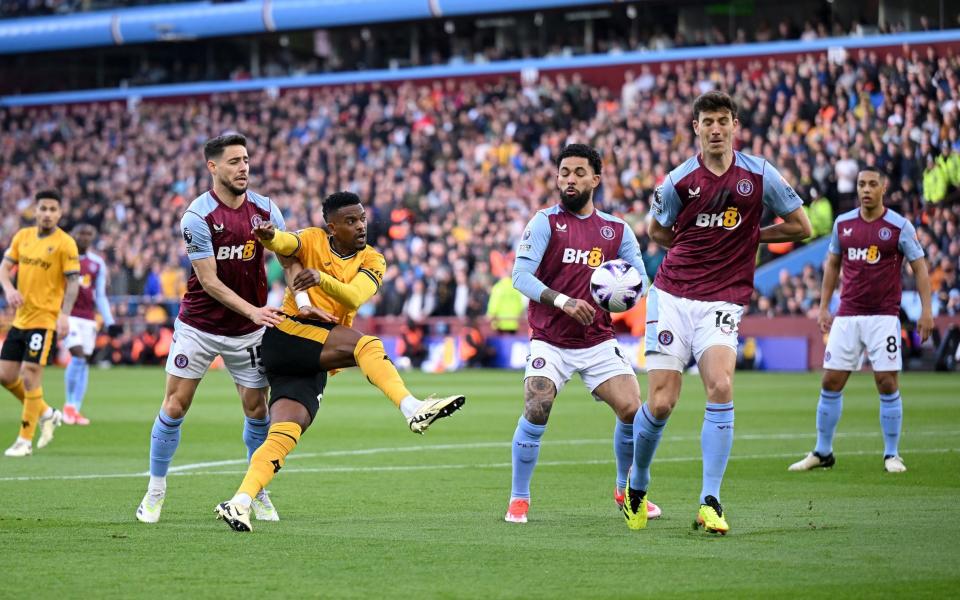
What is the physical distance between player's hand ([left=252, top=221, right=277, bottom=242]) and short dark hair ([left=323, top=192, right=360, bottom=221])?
42 centimetres

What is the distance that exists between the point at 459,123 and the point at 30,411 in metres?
27.4

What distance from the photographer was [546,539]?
8.17 meters

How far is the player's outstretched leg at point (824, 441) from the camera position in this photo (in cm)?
1236

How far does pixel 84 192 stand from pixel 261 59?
9194 mm

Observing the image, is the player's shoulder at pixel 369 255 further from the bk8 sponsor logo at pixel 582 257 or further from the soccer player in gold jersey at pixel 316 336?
the bk8 sponsor logo at pixel 582 257

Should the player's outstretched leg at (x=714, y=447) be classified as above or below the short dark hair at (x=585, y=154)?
below

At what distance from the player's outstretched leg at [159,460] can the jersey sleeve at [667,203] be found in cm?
335

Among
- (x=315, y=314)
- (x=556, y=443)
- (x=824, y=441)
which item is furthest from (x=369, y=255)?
(x=556, y=443)

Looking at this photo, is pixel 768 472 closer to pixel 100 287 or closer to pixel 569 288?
pixel 569 288

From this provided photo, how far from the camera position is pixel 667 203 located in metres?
8.77

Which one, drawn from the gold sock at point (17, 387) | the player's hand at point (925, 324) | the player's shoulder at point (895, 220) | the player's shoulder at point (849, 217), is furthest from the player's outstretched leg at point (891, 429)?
the gold sock at point (17, 387)

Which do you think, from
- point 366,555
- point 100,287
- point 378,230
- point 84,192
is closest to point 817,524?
point 366,555

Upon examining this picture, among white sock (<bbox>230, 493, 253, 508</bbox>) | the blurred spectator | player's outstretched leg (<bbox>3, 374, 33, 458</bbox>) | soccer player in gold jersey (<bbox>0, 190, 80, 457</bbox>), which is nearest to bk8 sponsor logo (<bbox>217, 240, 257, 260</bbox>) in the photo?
white sock (<bbox>230, 493, 253, 508</bbox>)

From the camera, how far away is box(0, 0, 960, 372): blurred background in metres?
30.2
